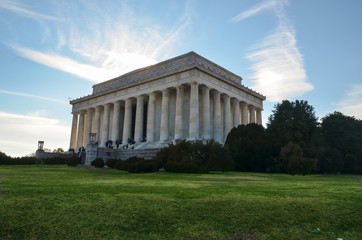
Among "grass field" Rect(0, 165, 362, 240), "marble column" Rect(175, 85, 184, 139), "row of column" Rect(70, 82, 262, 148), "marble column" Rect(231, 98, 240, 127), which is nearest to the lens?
"grass field" Rect(0, 165, 362, 240)

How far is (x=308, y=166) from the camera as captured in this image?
30391mm

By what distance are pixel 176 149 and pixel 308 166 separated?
49.6 feet

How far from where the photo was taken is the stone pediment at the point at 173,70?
51.2m

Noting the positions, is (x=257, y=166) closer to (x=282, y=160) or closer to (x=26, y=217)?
(x=282, y=160)

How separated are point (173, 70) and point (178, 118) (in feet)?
30.6

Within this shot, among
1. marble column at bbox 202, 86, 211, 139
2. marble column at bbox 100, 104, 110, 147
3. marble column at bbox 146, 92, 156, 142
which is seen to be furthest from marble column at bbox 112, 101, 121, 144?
marble column at bbox 202, 86, 211, 139

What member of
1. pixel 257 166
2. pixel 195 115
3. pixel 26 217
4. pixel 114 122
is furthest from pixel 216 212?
pixel 114 122

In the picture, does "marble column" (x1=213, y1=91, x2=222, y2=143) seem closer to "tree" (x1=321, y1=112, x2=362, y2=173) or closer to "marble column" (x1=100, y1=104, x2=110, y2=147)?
"tree" (x1=321, y1=112, x2=362, y2=173)

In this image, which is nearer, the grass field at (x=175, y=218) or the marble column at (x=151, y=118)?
the grass field at (x=175, y=218)

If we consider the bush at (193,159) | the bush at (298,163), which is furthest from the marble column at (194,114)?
the bush at (298,163)

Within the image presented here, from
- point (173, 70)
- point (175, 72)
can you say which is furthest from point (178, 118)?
point (173, 70)

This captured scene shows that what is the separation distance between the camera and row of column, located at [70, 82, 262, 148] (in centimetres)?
4868

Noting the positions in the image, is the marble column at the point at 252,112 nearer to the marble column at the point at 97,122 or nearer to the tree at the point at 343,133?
the tree at the point at 343,133

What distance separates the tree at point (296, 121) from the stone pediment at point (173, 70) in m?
14.0
